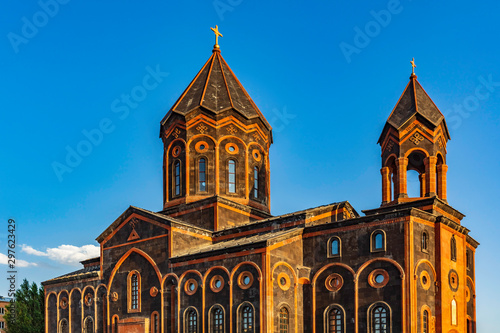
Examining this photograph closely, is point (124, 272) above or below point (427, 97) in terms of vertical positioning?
below

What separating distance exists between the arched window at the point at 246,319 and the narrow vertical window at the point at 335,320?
3841 millimetres

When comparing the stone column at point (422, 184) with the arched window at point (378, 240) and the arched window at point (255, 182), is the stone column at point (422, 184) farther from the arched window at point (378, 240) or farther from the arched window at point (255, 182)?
the arched window at point (255, 182)

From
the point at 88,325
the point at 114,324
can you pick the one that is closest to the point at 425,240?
the point at 114,324

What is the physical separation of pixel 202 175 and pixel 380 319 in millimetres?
15178

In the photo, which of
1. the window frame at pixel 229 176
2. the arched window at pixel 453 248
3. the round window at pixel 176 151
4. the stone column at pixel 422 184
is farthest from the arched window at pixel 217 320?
the stone column at pixel 422 184

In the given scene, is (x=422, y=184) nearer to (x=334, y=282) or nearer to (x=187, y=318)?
(x=334, y=282)

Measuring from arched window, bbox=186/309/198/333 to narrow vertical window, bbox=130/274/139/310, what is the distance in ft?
13.4

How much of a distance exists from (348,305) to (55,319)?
2068 centimetres

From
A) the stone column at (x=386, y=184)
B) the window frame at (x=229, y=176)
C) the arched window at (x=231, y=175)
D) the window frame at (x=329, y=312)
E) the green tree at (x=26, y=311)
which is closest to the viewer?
the window frame at (x=329, y=312)

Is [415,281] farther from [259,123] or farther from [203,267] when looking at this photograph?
[259,123]

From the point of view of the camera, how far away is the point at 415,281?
95.9 ft

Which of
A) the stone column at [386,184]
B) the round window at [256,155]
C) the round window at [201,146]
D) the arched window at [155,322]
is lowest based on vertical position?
the arched window at [155,322]

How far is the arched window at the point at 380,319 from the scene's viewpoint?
29.4 meters

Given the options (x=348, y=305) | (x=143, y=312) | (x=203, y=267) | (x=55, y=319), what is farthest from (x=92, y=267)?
(x=348, y=305)
